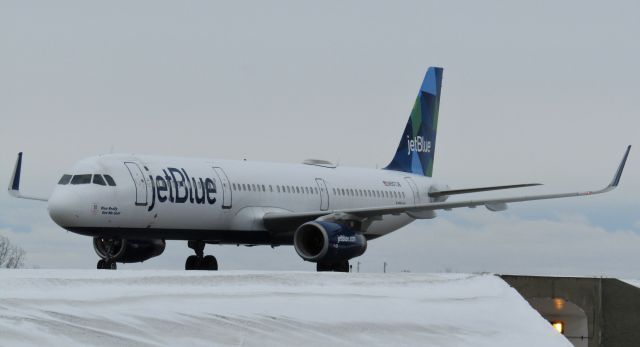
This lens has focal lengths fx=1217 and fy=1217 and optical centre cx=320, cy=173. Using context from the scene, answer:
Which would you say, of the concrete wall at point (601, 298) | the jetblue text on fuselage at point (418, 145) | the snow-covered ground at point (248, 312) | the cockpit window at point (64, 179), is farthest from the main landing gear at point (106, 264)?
the snow-covered ground at point (248, 312)

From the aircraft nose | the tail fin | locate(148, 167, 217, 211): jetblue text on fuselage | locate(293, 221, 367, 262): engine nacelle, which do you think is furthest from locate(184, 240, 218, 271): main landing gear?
the tail fin

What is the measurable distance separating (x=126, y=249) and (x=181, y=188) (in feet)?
8.28

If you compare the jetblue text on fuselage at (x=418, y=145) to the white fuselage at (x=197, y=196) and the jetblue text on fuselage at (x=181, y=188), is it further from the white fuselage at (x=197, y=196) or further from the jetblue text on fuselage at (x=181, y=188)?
the jetblue text on fuselage at (x=181, y=188)

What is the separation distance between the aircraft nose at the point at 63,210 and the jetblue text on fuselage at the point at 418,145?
18.4 m

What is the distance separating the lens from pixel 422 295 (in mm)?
14109

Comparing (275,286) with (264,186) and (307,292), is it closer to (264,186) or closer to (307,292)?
(307,292)

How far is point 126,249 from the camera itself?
33.8m

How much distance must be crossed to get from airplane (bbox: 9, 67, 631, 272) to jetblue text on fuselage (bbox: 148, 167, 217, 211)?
3cm

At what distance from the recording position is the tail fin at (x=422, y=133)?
152ft

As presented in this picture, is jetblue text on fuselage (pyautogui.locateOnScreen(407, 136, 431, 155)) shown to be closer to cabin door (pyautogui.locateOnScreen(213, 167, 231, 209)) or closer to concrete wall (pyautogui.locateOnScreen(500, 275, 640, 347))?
cabin door (pyautogui.locateOnScreen(213, 167, 231, 209))

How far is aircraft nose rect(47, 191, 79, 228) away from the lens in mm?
30547

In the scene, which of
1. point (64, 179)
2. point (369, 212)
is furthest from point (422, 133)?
point (64, 179)

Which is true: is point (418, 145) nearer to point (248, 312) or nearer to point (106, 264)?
point (106, 264)

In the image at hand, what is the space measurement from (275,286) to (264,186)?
23.5m
